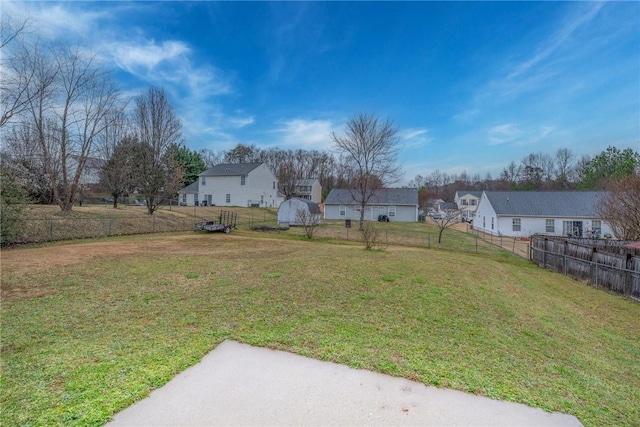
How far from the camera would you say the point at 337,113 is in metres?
27.2

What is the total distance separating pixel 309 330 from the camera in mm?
4320

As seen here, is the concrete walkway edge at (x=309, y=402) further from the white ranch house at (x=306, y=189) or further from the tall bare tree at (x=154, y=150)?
the white ranch house at (x=306, y=189)

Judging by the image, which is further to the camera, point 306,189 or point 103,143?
point 306,189

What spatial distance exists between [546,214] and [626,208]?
505 inches

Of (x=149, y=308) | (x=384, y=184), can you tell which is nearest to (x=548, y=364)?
(x=149, y=308)

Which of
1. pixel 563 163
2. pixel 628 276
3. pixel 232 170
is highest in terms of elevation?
pixel 563 163

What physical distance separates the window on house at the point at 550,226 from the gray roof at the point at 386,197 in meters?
13.1

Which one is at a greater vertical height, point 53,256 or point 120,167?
point 120,167

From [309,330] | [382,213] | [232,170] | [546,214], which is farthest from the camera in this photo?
[232,170]

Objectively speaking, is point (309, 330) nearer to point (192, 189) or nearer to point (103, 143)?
point (103, 143)

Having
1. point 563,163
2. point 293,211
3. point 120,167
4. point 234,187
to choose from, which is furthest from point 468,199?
point 120,167

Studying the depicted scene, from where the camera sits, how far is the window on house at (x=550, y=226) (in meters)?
26.3

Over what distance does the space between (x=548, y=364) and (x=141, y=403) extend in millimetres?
4718

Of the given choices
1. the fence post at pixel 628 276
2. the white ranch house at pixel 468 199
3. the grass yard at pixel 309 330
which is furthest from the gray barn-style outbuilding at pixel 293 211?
the white ranch house at pixel 468 199
